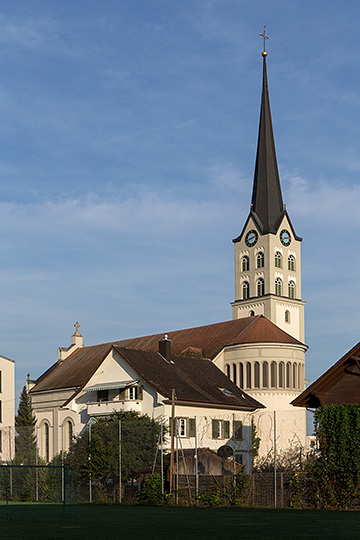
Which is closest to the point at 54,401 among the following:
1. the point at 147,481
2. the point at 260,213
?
the point at 260,213

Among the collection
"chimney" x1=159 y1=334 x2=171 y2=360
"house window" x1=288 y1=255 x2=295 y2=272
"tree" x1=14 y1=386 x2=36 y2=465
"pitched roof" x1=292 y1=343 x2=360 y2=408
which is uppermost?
"house window" x1=288 y1=255 x2=295 y2=272

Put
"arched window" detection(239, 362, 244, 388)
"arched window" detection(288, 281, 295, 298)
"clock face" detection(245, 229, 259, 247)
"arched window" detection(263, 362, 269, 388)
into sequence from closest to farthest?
1. "arched window" detection(263, 362, 269, 388)
2. "arched window" detection(239, 362, 244, 388)
3. "arched window" detection(288, 281, 295, 298)
4. "clock face" detection(245, 229, 259, 247)

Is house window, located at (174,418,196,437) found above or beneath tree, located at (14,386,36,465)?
above

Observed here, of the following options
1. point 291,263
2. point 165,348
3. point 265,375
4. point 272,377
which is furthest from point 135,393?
point 291,263

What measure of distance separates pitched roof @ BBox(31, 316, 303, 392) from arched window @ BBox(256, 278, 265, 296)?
1622 centimetres

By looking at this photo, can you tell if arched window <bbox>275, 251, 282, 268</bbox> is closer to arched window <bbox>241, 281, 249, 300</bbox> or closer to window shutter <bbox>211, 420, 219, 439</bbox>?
arched window <bbox>241, 281, 249, 300</bbox>

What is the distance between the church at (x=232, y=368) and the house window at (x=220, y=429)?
9cm

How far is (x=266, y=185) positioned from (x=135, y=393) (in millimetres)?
53351

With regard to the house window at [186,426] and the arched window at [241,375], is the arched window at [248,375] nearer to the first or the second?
the arched window at [241,375]

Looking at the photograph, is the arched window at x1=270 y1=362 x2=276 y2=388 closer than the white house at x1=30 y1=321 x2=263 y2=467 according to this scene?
No

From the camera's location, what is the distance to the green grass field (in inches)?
699

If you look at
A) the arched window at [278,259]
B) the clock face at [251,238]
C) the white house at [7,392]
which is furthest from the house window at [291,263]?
the white house at [7,392]

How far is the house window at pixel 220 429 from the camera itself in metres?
47.3

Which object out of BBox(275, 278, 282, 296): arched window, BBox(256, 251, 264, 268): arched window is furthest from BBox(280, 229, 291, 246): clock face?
BBox(275, 278, 282, 296): arched window
